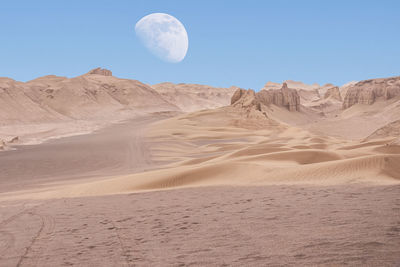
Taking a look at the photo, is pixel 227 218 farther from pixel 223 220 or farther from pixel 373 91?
pixel 373 91

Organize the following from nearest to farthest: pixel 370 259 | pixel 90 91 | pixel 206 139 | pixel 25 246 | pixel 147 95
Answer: pixel 370 259, pixel 25 246, pixel 206 139, pixel 90 91, pixel 147 95

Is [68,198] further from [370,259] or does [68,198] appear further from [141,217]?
[370,259]

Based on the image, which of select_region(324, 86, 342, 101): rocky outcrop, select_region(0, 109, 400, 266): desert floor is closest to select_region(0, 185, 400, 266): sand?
select_region(0, 109, 400, 266): desert floor

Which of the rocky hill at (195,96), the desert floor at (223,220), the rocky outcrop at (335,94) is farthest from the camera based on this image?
the rocky outcrop at (335,94)

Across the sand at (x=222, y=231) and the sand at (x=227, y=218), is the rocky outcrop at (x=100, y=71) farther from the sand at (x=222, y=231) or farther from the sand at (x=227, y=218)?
the sand at (x=222, y=231)

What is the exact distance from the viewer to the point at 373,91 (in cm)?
7881

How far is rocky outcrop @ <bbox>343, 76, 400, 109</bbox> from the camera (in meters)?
77.2

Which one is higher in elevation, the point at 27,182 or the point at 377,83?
the point at 377,83

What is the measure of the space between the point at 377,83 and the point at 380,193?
83853mm

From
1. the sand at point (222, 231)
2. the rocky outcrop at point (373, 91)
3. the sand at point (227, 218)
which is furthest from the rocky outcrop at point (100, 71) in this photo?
the sand at point (222, 231)

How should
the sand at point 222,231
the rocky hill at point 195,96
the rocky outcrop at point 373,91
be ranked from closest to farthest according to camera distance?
the sand at point 222,231
the rocky outcrop at point 373,91
the rocky hill at point 195,96

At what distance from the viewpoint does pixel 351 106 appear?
8112 cm

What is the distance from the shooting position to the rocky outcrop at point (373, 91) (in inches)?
3039

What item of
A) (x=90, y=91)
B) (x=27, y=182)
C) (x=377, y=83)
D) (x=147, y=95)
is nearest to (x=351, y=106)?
(x=377, y=83)
